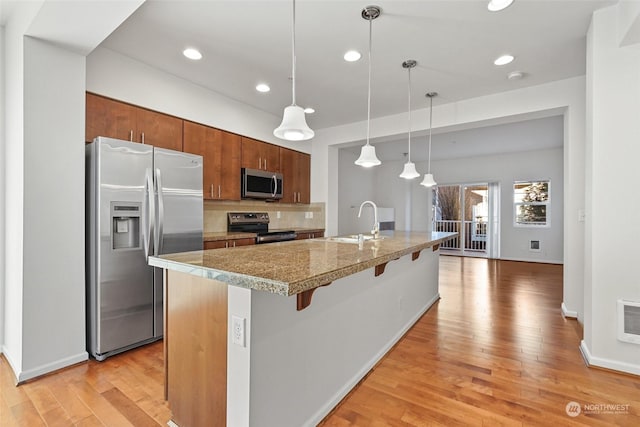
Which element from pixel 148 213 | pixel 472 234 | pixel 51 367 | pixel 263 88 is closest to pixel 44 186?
pixel 148 213

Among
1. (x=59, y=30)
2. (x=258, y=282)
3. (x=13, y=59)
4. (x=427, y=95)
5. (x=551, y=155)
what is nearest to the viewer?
(x=258, y=282)

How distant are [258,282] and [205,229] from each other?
3.13 meters

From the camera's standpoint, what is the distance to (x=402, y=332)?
2.89 meters

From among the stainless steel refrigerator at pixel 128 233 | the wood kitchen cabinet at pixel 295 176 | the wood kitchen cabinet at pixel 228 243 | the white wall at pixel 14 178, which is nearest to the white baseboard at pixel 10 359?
the white wall at pixel 14 178

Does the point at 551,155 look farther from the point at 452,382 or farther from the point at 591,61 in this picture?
the point at 452,382

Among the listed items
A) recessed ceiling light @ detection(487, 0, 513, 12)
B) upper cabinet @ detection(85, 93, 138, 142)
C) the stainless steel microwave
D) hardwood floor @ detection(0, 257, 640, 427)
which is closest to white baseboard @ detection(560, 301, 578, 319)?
hardwood floor @ detection(0, 257, 640, 427)

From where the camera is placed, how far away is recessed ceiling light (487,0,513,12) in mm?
→ 2128

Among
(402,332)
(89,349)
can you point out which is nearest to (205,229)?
(89,349)

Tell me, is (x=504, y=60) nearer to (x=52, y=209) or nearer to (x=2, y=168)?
(x=52, y=209)

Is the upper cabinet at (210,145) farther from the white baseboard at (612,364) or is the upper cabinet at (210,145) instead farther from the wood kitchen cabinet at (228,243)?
the white baseboard at (612,364)

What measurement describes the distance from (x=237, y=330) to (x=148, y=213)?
72.5 inches

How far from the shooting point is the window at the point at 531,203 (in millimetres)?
7391

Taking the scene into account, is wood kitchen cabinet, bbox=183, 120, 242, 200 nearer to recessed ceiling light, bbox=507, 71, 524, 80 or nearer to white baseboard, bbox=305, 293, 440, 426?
white baseboard, bbox=305, 293, 440, 426

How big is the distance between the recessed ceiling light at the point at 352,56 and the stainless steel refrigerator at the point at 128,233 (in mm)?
1835
